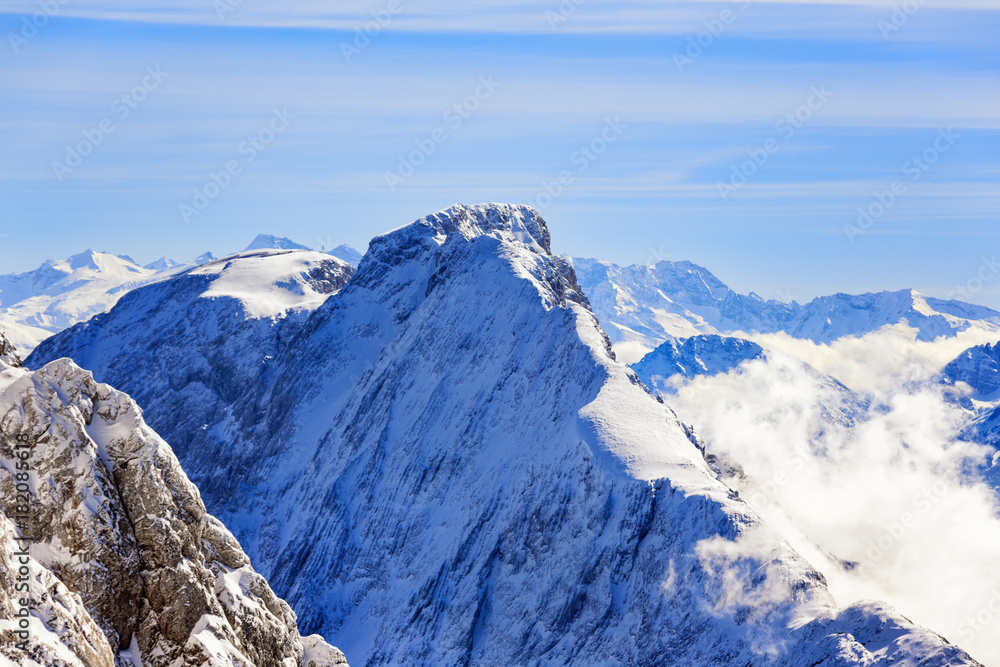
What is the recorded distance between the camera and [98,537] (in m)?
42.7

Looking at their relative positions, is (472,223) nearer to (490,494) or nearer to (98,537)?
(490,494)

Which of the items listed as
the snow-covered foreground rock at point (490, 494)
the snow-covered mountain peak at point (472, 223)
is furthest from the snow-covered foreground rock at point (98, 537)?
the snow-covered mountain peak at point (472, 223)

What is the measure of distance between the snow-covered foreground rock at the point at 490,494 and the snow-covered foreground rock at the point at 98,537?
154 feet

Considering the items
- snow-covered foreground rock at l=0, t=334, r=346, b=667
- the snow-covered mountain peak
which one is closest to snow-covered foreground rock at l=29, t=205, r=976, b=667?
the snow-covered mountain peak

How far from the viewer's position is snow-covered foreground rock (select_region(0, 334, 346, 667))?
37781mm

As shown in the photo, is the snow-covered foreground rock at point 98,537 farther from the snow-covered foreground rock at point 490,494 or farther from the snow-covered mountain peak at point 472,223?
the snow-covered mountain peak at point 472,223

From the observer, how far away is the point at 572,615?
96.6m

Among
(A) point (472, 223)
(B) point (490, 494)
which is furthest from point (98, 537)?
(A) point (472, 223)

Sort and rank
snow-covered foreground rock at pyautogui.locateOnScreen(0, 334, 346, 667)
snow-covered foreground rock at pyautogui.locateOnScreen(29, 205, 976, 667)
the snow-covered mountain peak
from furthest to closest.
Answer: the snow-covered mountain peak
snow-covered foreground rock at pyautogui.locateOnScreen(29, 205, 976, 667)
snow-covered foreground rock at pyautogui.locateOnScreen(0, 334, 346, 667)

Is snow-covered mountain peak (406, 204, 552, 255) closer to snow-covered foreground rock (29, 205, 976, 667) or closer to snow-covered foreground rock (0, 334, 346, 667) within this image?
snow-covered foreground rock (29, 205, 976, 667)

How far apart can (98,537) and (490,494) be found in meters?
80.7

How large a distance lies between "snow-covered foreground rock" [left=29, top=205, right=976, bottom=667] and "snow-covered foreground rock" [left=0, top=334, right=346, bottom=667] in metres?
46.9

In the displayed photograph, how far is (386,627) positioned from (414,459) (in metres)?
27.0

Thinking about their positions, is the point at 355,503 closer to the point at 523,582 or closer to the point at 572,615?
the point at 523,582
